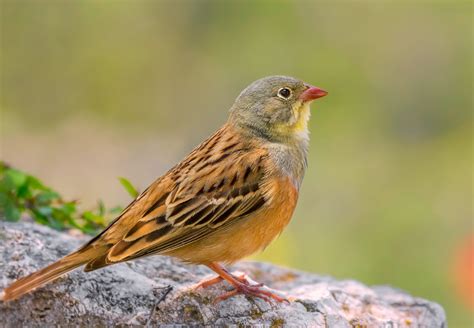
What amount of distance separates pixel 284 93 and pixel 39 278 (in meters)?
2.64

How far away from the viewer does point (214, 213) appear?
6395 mm

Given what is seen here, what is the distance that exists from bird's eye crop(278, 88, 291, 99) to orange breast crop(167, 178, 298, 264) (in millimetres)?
936

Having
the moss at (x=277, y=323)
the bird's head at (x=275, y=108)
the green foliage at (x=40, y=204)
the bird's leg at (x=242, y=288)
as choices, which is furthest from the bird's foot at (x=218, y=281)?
the green foliage at (x=40, y=204)

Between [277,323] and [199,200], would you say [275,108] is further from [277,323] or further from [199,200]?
[277,323]

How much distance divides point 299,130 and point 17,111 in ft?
28.0

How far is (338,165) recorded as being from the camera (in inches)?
517

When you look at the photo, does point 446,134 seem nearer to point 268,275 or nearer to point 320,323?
point 268,275

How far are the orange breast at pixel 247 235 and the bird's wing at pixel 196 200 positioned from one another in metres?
0.06

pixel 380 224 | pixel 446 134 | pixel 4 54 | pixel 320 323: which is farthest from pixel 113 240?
pixel 4 54

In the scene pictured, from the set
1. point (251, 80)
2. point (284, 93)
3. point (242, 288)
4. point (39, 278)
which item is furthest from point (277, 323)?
point (251, 80)

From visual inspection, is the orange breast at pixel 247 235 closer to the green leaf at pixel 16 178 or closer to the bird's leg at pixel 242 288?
the bird's leg at pixel 242 288

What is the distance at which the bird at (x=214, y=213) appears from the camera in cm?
608

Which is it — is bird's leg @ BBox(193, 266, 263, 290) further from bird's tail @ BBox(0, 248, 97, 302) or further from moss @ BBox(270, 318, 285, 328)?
bird's tail @ BBox(0, 248, 97, 302)

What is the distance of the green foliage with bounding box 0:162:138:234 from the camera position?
7230 mm
